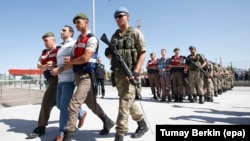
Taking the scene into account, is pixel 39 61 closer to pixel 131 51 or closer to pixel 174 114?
pixel 131 51

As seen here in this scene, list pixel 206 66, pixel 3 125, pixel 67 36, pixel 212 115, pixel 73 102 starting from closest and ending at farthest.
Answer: pixel 73 102, pixel 67 36, pixel 3 125, pixel 212 115, pixel 206 66

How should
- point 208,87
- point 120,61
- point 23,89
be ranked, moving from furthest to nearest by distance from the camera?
point 23,89, point 208,87, point 120,61

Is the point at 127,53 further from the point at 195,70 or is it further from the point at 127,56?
the point at 195,70

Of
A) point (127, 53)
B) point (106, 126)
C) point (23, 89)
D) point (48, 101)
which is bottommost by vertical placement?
point (106, 126)

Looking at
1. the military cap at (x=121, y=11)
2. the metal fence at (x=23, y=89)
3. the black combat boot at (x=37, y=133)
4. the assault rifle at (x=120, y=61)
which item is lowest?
the black combat boot at (x=37, y=133)

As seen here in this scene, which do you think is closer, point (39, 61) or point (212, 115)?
point (39, 61)

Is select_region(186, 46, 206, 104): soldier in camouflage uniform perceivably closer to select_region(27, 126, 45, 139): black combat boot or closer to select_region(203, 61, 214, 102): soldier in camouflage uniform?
select_region(203, 61, 214, 102): soldier in camouflage uniform

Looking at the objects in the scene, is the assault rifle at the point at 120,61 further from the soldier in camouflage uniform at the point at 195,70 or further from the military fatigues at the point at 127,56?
the soldier in camouflage uniform at the point at 195,70

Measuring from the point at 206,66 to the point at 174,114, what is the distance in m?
3.54

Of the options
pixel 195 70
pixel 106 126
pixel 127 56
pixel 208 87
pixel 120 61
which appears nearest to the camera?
pixel 120 61

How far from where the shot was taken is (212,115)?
5.88 metres

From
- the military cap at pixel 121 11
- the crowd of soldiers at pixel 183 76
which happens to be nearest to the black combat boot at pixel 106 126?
the military cap at pixel 121 11

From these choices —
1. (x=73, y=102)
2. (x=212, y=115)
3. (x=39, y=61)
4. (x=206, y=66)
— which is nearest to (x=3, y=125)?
(x=39, y=61)

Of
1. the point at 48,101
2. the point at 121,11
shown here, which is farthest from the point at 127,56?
the point at 48,101
